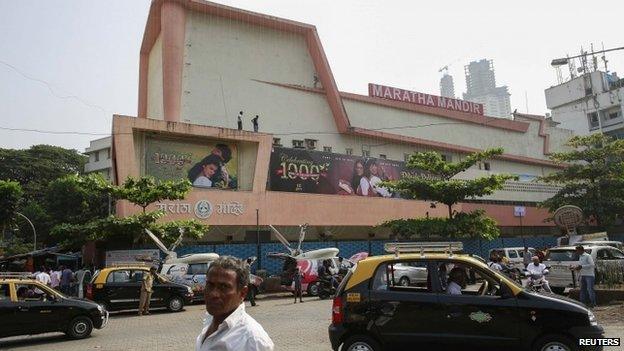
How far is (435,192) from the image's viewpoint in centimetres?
2433

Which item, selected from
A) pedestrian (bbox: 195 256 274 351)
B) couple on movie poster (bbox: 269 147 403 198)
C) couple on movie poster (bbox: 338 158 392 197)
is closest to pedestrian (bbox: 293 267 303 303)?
couple on movie poster (bbox: 269 147 403 198)

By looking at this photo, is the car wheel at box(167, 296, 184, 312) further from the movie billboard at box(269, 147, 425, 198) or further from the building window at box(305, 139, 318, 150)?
the building window at box(305, 139, 318, 150)

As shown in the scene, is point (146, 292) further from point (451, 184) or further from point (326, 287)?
point (451, 184)

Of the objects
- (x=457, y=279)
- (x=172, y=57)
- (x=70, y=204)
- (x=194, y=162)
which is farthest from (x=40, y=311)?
(x=70, y=204)

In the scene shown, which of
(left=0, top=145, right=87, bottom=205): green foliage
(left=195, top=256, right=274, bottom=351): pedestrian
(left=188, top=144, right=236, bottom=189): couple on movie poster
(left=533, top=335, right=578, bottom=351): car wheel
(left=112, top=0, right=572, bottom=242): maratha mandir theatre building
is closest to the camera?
(left=195, top=256, right=274, bottom=351): pedestrian

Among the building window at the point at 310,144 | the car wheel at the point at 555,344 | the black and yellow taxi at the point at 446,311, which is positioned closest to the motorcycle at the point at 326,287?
the black and yellow taxi at the point at 446,311

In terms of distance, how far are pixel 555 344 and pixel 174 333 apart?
827cm

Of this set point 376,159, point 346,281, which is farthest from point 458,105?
point 346,281

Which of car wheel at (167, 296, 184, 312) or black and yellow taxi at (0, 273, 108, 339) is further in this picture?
car wheel at (167, 296, 184, 312)

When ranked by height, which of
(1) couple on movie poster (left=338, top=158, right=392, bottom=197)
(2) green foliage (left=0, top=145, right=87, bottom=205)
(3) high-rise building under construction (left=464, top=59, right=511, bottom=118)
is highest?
(3) high-rise building under construction (left=464, top=59, right=511, bottom=118)

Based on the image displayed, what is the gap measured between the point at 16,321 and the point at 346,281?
7733 millimetres

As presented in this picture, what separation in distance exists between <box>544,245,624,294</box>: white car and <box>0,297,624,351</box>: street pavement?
5.21 metres

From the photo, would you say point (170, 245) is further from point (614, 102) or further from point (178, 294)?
point (614, 102)

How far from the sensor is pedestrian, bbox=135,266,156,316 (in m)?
15.7
